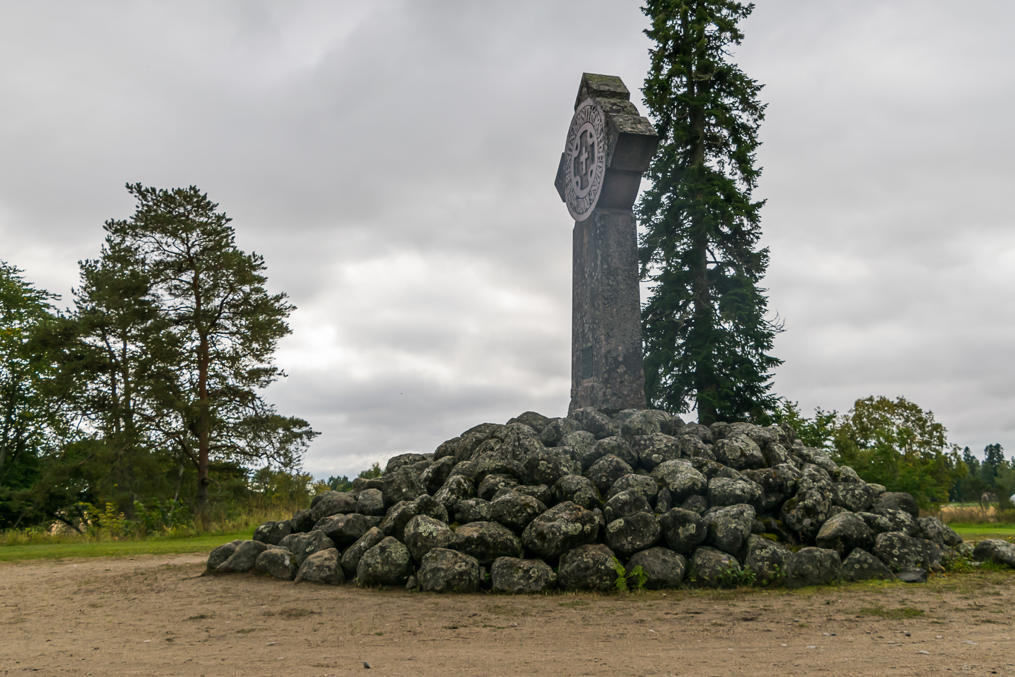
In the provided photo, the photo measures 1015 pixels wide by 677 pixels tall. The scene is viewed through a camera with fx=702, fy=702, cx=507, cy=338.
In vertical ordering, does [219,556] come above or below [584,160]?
below

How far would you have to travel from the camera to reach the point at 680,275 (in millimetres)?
22625

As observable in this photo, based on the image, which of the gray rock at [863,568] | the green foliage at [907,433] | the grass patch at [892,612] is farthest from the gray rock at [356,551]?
the green foliage at [907,433]

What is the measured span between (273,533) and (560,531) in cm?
551

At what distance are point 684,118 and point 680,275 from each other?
5.32m

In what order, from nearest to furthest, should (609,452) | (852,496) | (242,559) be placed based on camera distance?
(242,559) < (852,496) < (609,452)

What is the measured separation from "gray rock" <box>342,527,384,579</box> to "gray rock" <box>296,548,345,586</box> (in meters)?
0.08

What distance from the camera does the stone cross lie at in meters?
12.7

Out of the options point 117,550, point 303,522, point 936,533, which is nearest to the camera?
point 936,533

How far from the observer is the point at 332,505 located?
1109 centimetres

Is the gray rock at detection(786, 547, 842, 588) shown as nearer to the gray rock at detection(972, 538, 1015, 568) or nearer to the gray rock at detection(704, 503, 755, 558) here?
the gray rock at detection(704, 503, 755, 558)

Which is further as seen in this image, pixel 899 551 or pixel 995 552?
pixel 995 552

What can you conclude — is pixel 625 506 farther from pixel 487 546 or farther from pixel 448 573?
pixel 448 573

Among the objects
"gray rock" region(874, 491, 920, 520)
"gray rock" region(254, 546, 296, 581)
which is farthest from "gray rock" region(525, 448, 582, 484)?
"gray rock" region(874, 491, 920, 520)

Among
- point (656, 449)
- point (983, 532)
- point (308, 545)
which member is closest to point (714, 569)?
point (656, 449)
